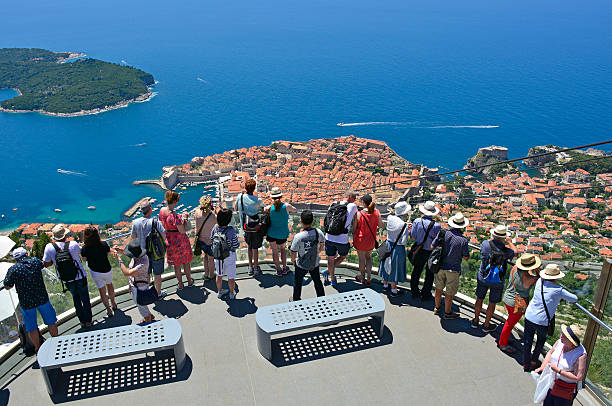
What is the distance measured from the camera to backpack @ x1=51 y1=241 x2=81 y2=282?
12.6 ft

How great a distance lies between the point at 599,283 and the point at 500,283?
0.81 m

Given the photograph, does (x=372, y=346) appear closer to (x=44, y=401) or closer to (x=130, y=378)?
(x=130, y=378)

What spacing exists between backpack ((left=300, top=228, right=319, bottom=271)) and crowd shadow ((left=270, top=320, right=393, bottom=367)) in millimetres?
598

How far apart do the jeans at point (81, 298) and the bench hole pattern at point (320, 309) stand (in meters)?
1.72

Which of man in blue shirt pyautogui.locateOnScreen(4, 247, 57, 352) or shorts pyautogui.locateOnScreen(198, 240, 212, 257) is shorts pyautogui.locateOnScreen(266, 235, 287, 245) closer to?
shorts pyautogui.locateOnScreen(198, 240, 212, 257)

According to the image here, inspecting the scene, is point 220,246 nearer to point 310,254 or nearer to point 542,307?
point 310,254

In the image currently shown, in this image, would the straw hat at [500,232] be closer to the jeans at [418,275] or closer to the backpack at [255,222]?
the jeans at [418,275]

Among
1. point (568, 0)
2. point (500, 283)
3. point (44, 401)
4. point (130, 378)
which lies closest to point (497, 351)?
point (500, 283)

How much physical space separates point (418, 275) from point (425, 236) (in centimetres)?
48

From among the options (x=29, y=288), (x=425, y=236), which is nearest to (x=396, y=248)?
(x=425, y=236)

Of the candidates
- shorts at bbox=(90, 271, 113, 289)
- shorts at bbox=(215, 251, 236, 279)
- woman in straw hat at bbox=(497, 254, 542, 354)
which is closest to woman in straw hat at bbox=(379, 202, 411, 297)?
woman in straw hat at bbox=(497, 254, 542, 354)

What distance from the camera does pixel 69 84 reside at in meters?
83.8

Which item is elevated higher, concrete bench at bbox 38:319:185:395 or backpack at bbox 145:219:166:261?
backpack at bbox 145:219:166:261

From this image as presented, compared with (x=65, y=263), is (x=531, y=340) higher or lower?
lower
